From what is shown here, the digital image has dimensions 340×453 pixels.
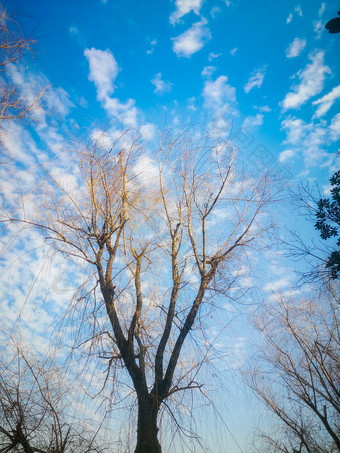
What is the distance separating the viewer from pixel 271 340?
281 inches

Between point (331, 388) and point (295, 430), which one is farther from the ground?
point (331, 388)

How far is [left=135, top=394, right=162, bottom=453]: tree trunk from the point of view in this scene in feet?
9.31

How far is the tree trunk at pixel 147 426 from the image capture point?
284cm

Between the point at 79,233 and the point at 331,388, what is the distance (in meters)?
6.64

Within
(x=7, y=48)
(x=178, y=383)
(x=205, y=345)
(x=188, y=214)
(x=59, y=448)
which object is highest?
(x=7, y=48)

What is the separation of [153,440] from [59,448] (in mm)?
1070

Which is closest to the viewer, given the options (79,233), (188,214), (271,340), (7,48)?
(7,48)

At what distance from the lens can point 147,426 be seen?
9.70 feet

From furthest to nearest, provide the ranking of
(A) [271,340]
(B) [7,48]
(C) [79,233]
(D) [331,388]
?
(A) [271,340], (D) [331,388], (C) [79,233], (B) [7,48]

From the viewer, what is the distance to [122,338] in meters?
3.33

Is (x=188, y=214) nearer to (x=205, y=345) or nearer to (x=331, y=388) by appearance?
(x=205, y=345)

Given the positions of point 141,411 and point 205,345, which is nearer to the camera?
point 141,411

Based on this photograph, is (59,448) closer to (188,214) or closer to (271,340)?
(188,214)

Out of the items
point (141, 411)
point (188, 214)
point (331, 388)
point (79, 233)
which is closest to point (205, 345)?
point (141, 411)
